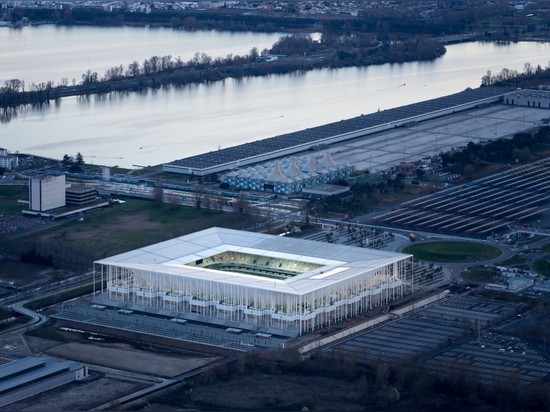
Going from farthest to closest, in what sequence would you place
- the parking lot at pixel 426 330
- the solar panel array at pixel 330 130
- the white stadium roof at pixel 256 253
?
the solar panel array at pixel 330 130
the white stadium roof at pixel 256 253
the parking lot at pixel 426 330

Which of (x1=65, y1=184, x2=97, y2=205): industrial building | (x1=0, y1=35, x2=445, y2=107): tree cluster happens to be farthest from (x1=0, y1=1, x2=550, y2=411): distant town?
(x1=0, y1=35, x2=445, y2=107): tree cluster

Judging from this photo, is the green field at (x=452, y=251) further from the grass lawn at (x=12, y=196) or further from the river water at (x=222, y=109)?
the river water at (x=222, y=109)

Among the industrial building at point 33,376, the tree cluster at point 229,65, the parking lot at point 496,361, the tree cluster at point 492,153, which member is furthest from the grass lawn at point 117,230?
the tree cluster at point 229,65

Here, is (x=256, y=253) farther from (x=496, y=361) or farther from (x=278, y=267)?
(x=496, y=361)

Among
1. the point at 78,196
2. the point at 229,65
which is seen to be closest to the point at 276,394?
the point at 78,196

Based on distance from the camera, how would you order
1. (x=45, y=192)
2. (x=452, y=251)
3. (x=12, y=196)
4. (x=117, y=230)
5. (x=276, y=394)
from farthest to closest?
(x=12, y=196), (x=45, y=192), (x=117, y=230), (x=452, y=251), (x=276, y=394)

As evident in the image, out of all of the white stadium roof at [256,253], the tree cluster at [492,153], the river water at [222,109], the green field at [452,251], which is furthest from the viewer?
the river water at [222,109]
